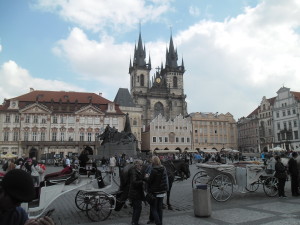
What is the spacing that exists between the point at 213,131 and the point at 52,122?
41711mm

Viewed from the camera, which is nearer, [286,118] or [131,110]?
[286,118]

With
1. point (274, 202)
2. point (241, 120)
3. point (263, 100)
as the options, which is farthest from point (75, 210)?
point (241, 120)

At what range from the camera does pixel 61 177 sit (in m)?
6.61

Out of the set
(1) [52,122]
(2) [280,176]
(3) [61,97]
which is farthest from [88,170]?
(3) [61,97]

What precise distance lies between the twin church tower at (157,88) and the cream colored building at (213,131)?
10.1 meters

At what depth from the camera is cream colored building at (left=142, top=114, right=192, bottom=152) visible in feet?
225

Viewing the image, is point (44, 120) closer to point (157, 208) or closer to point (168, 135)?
point (168, 135)

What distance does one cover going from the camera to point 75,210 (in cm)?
805

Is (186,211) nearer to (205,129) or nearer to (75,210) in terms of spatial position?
(75,210)

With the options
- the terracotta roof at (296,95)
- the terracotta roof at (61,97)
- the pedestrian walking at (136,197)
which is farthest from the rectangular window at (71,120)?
the pedestrian walking at (136,197)

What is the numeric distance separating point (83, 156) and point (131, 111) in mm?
61350

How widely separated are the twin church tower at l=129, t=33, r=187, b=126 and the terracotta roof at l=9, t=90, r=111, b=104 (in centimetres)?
2286

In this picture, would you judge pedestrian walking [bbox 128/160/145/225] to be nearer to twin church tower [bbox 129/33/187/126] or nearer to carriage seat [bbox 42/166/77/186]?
carriage seat [bbox 42/166/77/186]

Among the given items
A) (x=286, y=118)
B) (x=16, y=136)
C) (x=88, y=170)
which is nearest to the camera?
(x=88, y=170)
